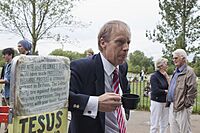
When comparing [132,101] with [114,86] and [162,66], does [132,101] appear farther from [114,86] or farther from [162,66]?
[162,66]

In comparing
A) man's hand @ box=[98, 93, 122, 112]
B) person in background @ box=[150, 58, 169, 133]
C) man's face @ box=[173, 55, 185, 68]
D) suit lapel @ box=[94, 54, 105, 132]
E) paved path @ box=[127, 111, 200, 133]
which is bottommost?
paved path @ box=[127, 111, 200, 133]

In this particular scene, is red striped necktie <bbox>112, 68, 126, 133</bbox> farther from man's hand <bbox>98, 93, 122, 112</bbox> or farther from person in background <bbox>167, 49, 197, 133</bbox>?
person in background <bbox>167, 49, 197, 133</bbox>

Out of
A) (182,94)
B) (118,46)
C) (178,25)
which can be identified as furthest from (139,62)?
(118,46)

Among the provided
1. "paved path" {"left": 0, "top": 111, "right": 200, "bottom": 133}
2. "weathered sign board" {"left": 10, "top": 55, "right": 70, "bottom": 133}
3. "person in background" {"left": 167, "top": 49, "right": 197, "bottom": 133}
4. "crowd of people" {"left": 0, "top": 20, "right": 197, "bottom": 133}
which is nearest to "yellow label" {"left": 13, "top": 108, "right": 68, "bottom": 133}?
"weathered sign board" {"left": 10, "top": 55, "right": 70, "bottom": 133}

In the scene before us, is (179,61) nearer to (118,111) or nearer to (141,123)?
(141,123)

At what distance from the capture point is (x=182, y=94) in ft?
18.9

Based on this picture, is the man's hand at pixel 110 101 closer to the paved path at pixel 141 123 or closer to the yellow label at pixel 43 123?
the yellow label at pixel 43 123

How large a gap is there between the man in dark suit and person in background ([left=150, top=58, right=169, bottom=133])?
4360 millimetres

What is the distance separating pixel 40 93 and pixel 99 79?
0.56 metres

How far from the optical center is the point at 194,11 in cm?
1947

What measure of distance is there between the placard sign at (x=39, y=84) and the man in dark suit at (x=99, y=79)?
0.51 ft

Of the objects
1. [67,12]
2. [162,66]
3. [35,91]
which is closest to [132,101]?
[35,91]

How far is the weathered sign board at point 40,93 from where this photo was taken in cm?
168

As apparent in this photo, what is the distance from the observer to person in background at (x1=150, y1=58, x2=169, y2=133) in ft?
21.7
